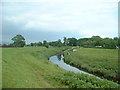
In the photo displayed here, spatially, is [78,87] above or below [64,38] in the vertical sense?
below

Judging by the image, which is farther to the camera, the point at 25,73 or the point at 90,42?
the point at 90,42

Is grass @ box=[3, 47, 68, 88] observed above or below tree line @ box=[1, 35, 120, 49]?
below

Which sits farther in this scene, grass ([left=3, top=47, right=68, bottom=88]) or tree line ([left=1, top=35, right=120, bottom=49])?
tree line ([left=1, top=35, right=120, bottom=49])

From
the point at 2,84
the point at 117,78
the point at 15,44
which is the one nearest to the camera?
the point at 2,84

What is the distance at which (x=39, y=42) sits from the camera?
166000 mm

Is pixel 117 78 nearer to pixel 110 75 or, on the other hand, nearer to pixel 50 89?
pixel 110 75

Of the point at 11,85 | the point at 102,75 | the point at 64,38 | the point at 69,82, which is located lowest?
the point at 102,75

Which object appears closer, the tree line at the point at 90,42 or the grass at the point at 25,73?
the grass at the point at 25,73

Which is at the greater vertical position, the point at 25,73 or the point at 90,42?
the point at 90,42

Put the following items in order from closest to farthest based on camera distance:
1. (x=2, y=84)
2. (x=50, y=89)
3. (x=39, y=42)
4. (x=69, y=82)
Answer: (x=2, y=84) < (x=50, y=89) < (x=69, y=82) < (x=39, y=42)

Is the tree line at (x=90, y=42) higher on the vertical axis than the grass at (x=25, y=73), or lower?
higher

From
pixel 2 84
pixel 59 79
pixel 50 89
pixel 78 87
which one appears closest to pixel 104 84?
pixel 78 87

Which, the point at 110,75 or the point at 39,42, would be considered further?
the point at 39,42

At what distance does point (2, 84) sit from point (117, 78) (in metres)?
19.5
